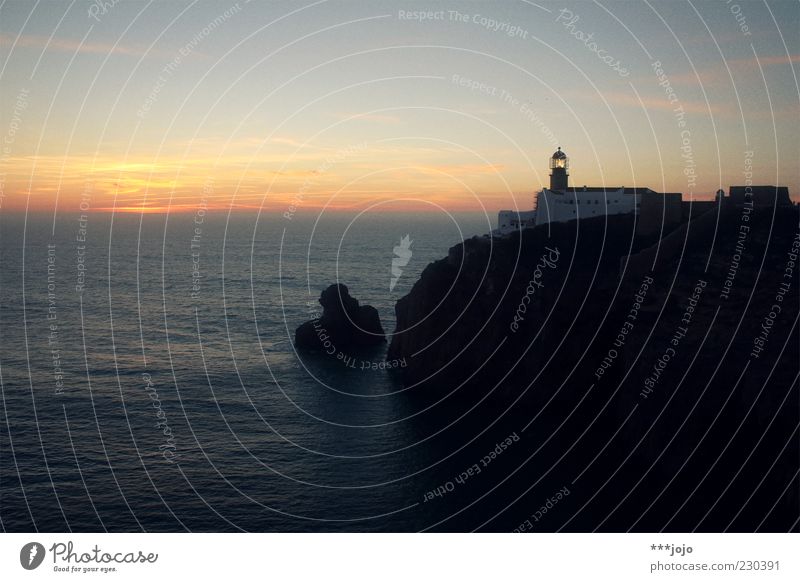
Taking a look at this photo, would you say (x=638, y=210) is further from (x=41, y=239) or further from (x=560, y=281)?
(x=41, y=239)

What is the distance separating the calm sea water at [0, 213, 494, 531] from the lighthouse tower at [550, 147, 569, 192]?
71.8 ft

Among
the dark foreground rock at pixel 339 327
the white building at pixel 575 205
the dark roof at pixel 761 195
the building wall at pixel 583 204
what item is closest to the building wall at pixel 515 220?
the white building at pixel 575 205

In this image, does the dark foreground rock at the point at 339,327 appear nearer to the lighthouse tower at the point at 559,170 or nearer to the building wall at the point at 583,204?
the building wall at the point at 583,204

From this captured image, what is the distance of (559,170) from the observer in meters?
72.4

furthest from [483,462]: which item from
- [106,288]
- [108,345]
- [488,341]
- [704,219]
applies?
[106,288]

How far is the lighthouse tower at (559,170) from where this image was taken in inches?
2822

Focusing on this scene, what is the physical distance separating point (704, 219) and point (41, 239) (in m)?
176

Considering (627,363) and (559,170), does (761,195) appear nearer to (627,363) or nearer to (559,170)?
(627,363)

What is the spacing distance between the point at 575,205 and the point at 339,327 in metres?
23.7

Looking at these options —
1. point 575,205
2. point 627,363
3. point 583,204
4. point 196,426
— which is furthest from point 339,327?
point 627,363

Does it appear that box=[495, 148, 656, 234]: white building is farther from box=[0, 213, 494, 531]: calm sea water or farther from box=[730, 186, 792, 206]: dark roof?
box=[0, 213, 494, 531]: calm sea water

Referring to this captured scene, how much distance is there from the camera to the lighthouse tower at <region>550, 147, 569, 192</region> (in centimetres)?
7169

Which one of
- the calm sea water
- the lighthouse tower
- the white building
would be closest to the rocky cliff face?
the white building

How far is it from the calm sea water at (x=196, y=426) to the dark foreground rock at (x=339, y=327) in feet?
8.50
